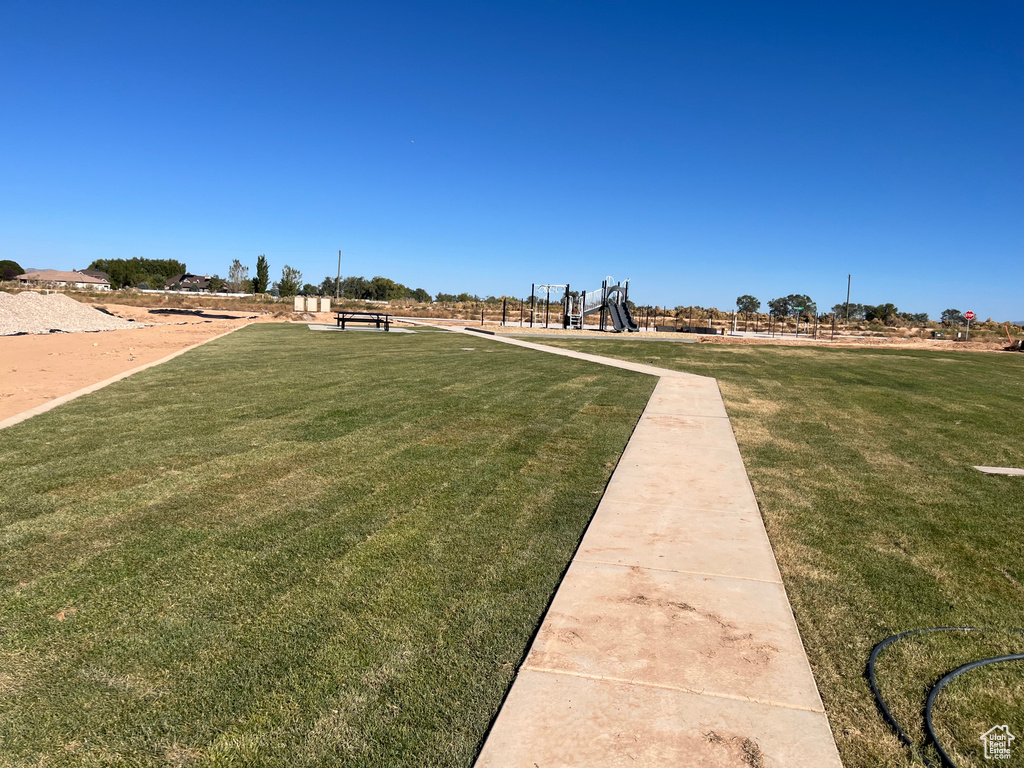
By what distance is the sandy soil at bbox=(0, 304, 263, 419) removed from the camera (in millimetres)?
10023

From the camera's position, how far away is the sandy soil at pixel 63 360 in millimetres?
10023

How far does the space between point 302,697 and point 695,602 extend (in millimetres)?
2053

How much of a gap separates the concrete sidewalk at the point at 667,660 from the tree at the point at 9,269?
150 meters

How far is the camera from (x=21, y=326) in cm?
2692

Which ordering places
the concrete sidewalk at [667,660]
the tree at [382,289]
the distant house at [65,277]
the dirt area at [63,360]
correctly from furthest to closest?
the distant house at [65,277] → the tree at [382,289] → the dirt area at [63,360] → the concrete sidewalk at [667,660]

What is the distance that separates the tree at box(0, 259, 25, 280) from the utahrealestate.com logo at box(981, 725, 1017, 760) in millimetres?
152288

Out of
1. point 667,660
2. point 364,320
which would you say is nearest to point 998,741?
point 667,660

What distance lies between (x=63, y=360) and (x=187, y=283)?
399 feet

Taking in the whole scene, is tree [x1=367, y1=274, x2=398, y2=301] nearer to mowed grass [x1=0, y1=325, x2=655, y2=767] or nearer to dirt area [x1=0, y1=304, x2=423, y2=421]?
dirt area [x1=0, y1=304, x2=423, y2=421]

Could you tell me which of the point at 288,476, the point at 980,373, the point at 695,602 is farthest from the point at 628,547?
the point at 980,373

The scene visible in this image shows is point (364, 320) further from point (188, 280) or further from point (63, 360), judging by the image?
point (188, 280)

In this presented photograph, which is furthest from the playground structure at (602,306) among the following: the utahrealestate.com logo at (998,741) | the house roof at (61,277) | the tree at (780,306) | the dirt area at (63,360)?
the house roof at (61,277)

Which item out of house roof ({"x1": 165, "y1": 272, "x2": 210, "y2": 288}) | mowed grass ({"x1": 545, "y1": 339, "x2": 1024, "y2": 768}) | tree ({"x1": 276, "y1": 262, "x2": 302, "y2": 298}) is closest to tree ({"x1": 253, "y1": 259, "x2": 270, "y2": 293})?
tree ({"x1": 276, "y1": 262, "x2": 302, "y2": 298})

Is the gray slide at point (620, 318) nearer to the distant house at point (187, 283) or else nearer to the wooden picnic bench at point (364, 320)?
the wooden picnic bench at point (364, 320)
